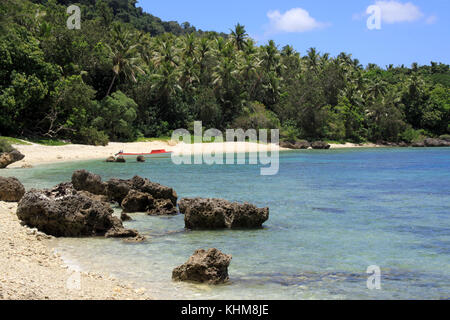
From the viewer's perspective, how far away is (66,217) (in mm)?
12414

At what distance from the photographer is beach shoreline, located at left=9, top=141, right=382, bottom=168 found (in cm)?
4022

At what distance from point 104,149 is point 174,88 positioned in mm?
20734

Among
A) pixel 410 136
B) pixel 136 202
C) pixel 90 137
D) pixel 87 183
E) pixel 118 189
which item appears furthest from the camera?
pixel 410 136

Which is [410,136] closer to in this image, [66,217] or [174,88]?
[174,88]

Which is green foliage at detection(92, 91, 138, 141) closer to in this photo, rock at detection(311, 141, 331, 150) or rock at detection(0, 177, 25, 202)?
rock at detection(311, 141, 331, 150)

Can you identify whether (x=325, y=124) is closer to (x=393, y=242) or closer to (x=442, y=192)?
(x=442, y=192)

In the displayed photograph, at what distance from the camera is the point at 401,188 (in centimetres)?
2603

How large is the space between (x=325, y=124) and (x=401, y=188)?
57107 mm

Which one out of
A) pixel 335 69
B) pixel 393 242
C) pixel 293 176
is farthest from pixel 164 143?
pixel 393 242

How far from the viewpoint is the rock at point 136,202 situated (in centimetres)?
1667

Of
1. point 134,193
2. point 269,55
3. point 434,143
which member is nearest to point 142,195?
point 134,193

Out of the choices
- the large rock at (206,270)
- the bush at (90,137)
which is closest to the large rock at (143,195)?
the large rock at (206,270)

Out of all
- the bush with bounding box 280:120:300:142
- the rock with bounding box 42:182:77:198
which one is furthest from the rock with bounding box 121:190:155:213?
the bush with bounding box 280:120:300:142

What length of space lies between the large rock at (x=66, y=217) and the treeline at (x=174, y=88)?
32649 mm
